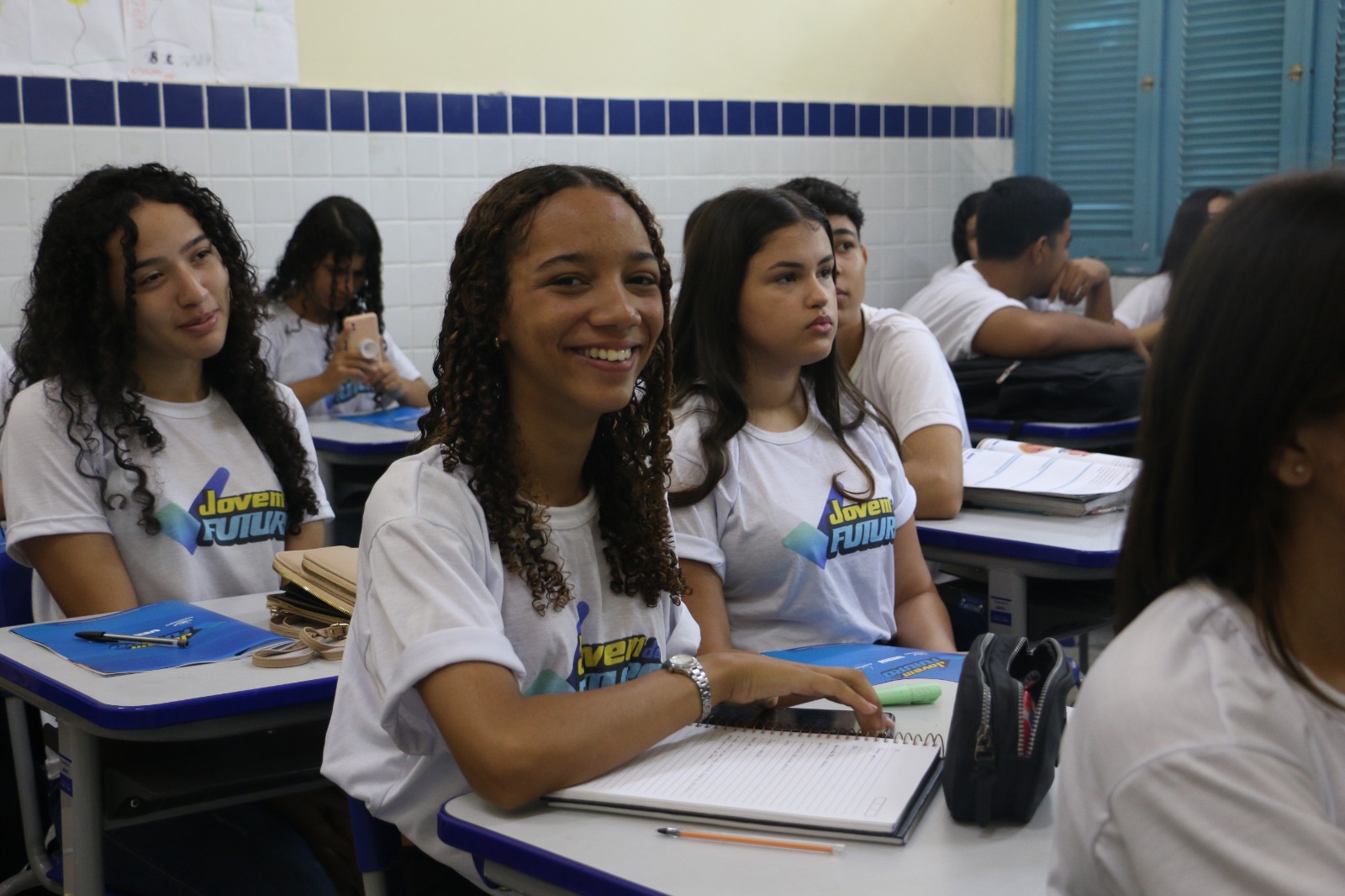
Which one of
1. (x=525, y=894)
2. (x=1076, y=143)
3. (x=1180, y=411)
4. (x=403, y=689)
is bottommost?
(x=525, y=894)

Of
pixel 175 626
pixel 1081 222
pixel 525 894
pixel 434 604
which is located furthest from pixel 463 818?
pixel 1081 222

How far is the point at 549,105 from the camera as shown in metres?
4.93

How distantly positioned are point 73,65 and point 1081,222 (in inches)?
164

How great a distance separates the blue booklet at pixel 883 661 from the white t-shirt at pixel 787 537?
16cm

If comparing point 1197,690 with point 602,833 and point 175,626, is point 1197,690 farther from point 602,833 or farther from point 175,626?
point 175,626

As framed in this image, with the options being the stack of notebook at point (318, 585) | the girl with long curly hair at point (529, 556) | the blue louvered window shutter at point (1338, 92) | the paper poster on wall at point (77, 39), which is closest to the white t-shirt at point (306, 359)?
the paper poster on wall at point (77, 39)

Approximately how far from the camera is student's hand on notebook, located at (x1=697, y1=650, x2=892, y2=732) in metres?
1.42

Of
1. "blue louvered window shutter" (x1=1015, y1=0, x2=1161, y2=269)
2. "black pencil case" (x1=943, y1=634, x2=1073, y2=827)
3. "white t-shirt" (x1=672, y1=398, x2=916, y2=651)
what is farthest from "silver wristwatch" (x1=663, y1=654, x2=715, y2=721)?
"blue louvered window shutter" (x1=1015, y1=0, x2=1161, y2=269)

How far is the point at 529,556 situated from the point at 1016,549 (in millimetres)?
1369

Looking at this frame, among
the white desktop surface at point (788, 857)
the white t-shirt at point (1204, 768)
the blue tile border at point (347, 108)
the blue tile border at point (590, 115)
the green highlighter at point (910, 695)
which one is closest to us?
the white t-shirt at point (1204, 768)

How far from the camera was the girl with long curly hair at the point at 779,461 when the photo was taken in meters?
2.06

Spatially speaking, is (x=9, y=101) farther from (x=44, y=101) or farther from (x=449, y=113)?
(x=449, y=113)

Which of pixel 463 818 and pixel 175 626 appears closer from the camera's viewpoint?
pixel 463 818

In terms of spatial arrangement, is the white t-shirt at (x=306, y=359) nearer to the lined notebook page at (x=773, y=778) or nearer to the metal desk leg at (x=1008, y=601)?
the metal desk leg at (x=1008, y=601)
